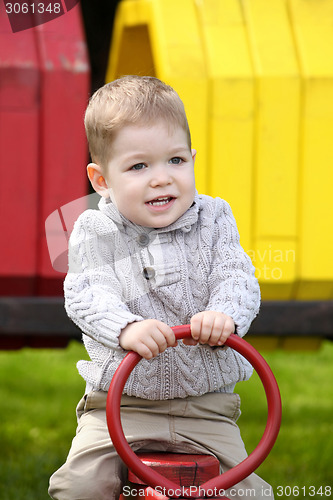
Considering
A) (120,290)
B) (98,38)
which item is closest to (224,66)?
(120,290)

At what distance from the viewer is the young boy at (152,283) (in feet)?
5.60

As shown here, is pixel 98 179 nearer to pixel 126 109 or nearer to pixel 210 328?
pixel 126 109

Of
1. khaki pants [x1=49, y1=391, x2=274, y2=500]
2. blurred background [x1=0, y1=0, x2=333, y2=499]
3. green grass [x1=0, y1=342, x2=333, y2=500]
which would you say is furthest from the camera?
green grass [x1=0, y1=342, x2=333, y2=500]

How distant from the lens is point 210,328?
158 centimetres

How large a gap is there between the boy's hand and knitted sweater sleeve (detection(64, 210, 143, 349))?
0.12 metres

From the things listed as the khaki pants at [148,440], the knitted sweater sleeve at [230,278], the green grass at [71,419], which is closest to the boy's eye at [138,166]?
the knitted sweater sleeve at [230,278]

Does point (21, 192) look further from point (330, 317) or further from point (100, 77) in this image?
point (100, 77)

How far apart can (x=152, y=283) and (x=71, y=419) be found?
281cm

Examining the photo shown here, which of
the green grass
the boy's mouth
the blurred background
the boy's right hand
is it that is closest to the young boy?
the boy's mouth

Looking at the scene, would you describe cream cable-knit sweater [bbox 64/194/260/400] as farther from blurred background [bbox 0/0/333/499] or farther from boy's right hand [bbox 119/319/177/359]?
blurred background [bbox 0/0/333/499]

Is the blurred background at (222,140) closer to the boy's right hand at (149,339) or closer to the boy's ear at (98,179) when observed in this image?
the boy's ear at (98,179)

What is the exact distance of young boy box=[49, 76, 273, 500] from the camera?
1.71m

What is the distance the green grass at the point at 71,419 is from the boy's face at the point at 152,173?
166cm

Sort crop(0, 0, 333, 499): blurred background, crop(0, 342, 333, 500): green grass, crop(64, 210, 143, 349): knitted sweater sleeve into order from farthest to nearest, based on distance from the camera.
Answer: crop(0, 342, 333, 500): green grass
crop(0, 0, 333, 499): blurred background
crop(64, 210, 143, 349): knitted sweater sleeve
